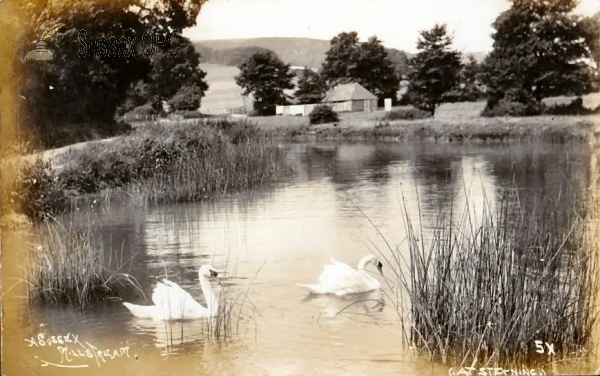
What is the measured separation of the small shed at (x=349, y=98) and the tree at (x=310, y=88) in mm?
49

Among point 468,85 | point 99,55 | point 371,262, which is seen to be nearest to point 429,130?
point 468,85

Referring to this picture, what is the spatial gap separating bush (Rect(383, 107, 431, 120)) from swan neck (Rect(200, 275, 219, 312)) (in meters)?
1.62

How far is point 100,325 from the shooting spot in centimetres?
383

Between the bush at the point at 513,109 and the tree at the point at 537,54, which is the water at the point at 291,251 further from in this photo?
the tree at the point at 537,54

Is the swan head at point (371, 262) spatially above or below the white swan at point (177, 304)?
above

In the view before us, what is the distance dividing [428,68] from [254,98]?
111cm

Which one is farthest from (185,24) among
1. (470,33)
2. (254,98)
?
(470,33)

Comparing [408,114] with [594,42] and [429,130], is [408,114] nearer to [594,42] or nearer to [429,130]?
[429,130]

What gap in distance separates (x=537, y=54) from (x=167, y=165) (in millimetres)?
2465

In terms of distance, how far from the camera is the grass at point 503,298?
11.0 feet

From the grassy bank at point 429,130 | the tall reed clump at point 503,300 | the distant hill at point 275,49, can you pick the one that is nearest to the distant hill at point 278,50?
the distant hill at point 275,49

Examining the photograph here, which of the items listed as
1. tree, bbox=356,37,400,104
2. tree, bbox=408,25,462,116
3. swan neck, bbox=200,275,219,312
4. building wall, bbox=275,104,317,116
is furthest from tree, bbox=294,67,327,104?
swan neck, bbox=200,275,219,312

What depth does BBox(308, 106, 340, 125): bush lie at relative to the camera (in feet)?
14.1

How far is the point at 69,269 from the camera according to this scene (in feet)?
13.1
